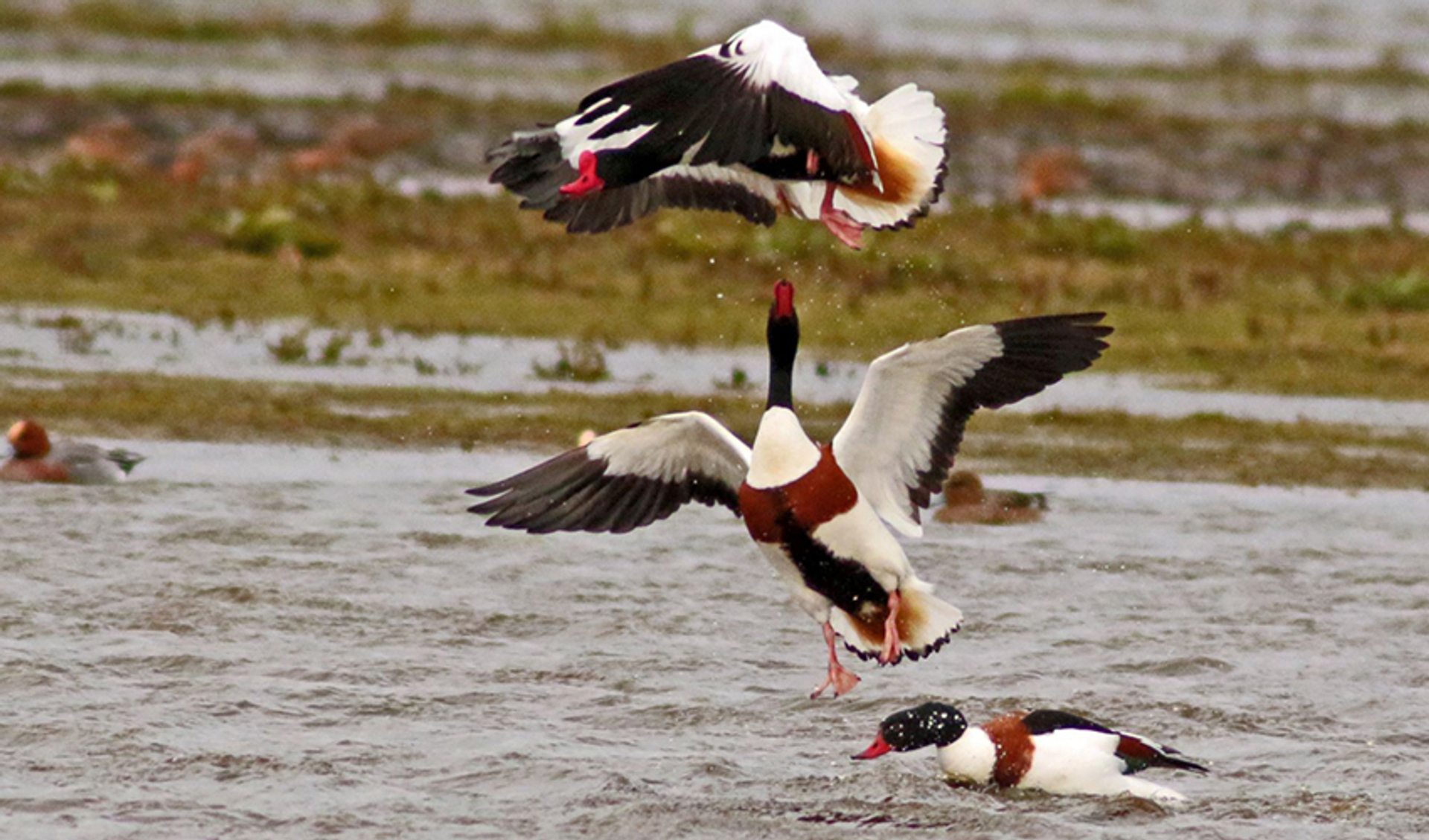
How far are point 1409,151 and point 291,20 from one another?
20671 millimetres

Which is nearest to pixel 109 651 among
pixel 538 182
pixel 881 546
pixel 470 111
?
pixel 538 182

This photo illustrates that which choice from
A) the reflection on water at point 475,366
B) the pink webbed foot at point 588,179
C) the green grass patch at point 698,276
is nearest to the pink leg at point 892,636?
the pink webbed foot at point 588,179

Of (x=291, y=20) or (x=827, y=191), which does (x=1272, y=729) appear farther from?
(x=291, y=20)

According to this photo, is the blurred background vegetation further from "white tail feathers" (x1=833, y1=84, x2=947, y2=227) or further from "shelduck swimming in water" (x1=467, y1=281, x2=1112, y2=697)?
"white tail feathers" (x1=833, y1=84, x2=947, y2=227)

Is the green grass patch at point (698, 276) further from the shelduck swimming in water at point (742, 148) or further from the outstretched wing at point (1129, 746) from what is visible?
the outstretched wing at point (1129, 746)

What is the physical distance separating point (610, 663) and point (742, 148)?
278 cm

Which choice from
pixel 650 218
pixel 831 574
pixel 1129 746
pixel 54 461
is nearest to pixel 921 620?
pixel 831 574

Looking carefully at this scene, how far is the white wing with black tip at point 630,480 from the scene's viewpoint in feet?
24.1

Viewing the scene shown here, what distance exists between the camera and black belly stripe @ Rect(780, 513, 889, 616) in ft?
23.4

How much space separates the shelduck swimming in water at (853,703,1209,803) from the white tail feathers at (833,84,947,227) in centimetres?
156

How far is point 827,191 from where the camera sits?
24.1ft

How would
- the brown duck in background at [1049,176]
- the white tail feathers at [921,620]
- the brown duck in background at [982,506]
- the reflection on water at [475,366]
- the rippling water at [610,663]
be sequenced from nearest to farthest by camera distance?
the rippling water at [610,663], the white tail feathers at [921,620], the brown duck in background at [982,506], the reflection on water at [475,366], the brown duck in background at [1049,176]

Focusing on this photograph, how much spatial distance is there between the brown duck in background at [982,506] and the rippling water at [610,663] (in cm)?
8

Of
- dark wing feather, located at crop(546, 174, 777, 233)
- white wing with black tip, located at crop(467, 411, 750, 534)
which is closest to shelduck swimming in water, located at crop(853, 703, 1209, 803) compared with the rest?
white wing with black tip, located at crop(467, 411, 750, 534)
